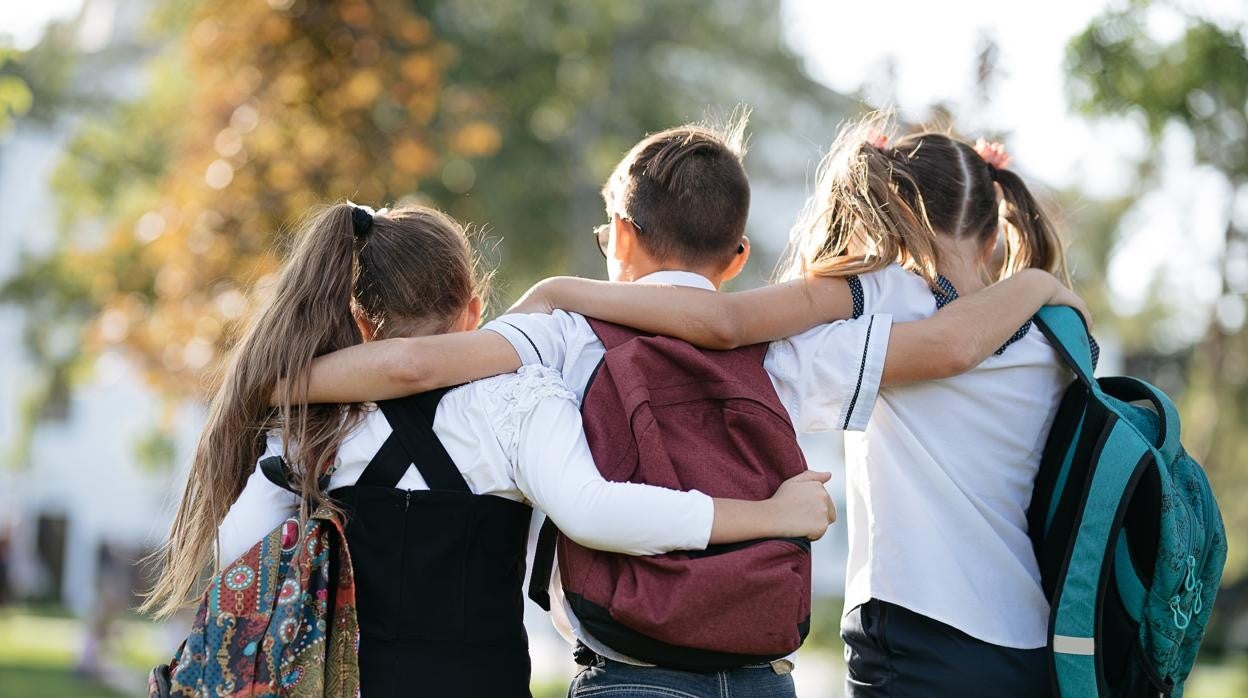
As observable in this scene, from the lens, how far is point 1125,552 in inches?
98.7

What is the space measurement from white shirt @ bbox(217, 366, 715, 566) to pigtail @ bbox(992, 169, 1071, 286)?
1.33 metres

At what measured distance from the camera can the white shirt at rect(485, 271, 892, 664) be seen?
2.49 meters

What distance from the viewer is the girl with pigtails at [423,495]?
2246mm

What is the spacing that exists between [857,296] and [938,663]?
76 cm

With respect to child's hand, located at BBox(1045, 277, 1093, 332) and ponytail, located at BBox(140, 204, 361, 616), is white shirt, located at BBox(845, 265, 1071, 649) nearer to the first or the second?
child's hand, located at BBox(1045, 277, 1093, 332)

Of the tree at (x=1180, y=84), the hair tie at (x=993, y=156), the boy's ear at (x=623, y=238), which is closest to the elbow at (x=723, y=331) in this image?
the boy's ear at (x=623, y=238)

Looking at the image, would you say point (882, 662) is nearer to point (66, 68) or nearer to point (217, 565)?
point (217, 565)

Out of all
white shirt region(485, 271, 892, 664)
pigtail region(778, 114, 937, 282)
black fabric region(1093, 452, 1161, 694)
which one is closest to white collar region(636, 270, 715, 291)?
white shirt region(485, 271, 892, 664)

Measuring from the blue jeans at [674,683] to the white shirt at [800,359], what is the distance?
13 centimetres

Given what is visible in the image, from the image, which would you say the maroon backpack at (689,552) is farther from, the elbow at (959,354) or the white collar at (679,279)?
the elbow at (959,354)

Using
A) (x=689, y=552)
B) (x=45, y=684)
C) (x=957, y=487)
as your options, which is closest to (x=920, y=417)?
(x=957, y=487)

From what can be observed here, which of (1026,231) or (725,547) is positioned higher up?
(1026,231)

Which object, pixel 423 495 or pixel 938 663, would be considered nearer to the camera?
pixel 423 495

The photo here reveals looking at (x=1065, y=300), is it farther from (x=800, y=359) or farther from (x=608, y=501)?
(x=608, y=501)
